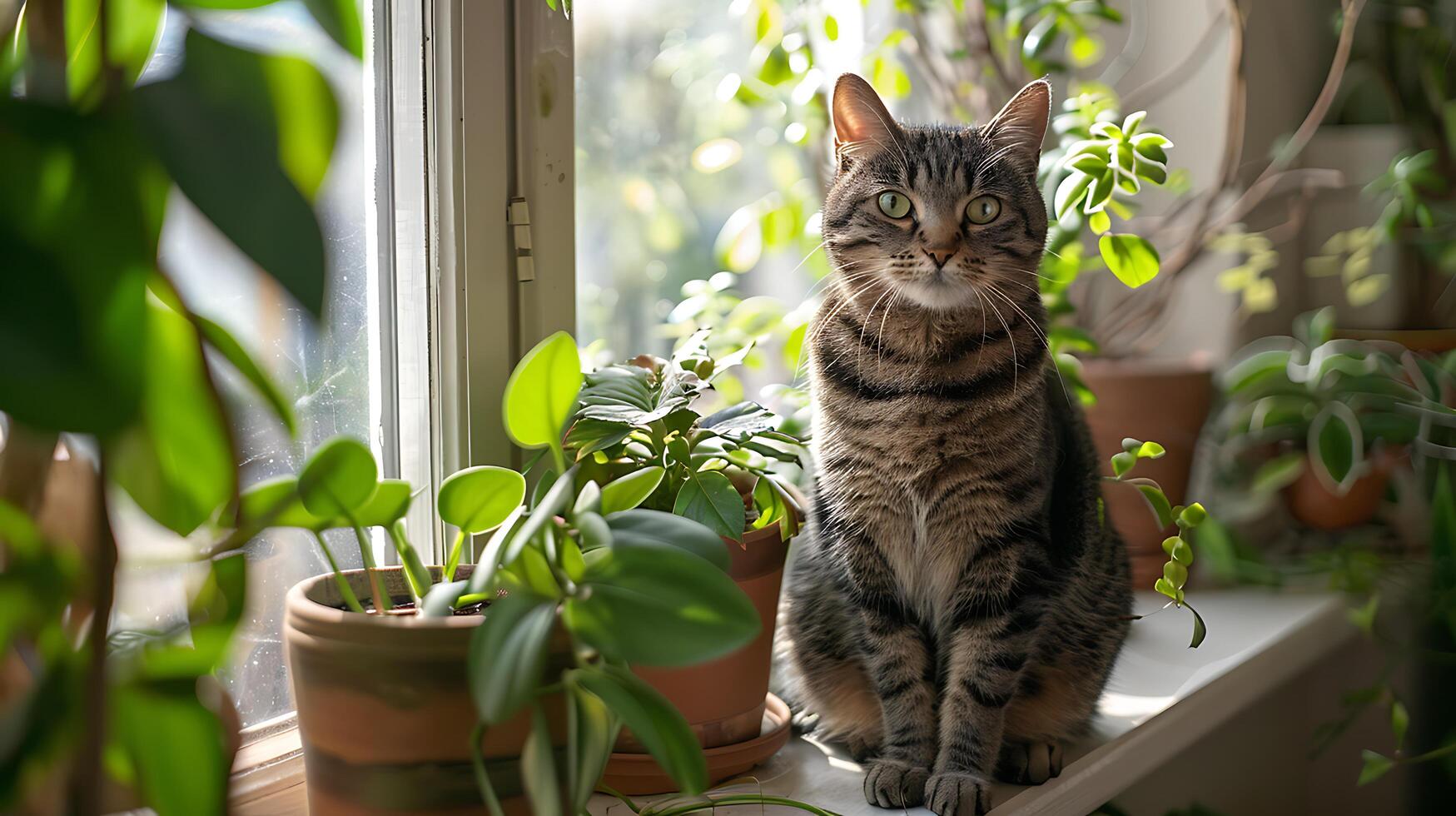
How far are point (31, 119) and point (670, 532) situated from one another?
326 millimetres

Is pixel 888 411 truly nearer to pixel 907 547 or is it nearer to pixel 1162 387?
pixel 907 547

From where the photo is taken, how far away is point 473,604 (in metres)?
0.77

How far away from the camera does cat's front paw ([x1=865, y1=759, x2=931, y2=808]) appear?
0.89 metres

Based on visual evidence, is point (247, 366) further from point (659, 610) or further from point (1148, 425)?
point (1148, 425)

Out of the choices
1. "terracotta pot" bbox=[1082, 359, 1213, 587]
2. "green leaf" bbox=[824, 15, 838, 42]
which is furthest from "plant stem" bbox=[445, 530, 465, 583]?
"terracotta pot" bbox=[1082, 359, 1213, 587]

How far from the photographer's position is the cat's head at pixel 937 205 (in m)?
0.94

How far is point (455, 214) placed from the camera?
937mm

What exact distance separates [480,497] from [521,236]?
0.37m

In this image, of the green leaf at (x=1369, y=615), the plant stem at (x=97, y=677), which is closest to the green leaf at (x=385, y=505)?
the plant stem at (x=97, y=677)

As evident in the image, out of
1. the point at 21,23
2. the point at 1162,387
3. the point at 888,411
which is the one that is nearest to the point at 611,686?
the point at 21,23

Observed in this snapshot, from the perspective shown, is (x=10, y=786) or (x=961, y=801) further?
(x=961, y=801)

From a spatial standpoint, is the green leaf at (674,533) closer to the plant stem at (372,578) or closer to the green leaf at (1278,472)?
the plant stem at (372,578)

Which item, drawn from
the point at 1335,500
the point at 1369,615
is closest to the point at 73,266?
the point at 1369,615

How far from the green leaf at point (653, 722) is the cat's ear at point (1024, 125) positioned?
68 cm
